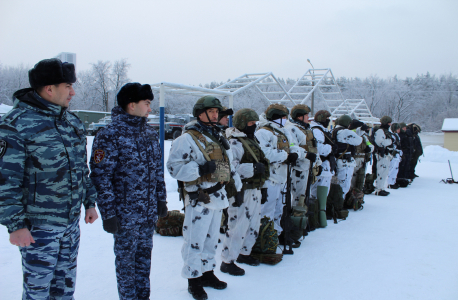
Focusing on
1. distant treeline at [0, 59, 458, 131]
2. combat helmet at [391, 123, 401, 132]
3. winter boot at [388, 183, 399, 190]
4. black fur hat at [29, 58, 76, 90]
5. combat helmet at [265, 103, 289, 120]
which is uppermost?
distant treeline at [0, 59, 458, 131]

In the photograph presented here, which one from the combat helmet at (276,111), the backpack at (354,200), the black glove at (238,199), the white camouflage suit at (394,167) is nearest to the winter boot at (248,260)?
the black glove at (238,199)

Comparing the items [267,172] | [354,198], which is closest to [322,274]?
[267,172]

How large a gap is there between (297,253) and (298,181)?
1.34 m

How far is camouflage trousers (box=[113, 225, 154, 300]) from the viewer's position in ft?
7.70

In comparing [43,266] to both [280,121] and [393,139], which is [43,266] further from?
[393,139]

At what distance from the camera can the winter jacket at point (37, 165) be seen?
5.60 feet

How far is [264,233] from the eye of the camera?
12.6 feet

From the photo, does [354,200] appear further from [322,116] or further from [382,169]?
[382,169]

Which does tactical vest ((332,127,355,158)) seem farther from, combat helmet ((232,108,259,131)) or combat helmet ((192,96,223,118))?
combat helmet ((192,96,223,118))

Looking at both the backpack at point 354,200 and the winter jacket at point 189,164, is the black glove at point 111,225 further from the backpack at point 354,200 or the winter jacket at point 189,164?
the backpack at point 354,200

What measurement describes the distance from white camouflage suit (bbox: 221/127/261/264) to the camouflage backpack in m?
1.17

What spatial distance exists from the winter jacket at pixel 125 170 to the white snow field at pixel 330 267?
1.04m

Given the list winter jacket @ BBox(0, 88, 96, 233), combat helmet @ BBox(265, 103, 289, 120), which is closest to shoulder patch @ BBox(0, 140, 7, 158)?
winter jacket @ BBox(0, 88, 96, 233)

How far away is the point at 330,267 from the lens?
12.1 ft
